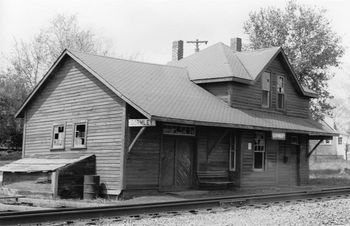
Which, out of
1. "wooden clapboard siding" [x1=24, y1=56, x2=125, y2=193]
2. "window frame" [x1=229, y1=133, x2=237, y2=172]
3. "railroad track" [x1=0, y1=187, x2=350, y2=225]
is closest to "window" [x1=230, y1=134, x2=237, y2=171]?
"window frame" [x1=229, y1=133, x2=237, y2=172]

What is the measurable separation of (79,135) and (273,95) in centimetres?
954

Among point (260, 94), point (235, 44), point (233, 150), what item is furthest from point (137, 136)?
point (235, 44)

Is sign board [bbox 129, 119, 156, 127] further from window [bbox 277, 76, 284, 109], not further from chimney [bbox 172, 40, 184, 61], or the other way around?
chimney [bbox 172, 40, 184, 61]

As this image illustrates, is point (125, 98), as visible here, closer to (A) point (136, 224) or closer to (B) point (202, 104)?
(B) point (202, 104)

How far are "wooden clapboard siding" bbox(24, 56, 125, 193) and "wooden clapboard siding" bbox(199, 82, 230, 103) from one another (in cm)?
567

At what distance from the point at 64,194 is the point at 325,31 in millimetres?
29598

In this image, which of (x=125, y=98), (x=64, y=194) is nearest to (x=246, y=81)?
(x=125, y=98)

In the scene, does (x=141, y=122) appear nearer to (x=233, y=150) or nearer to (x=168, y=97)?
(x=168, y=97)

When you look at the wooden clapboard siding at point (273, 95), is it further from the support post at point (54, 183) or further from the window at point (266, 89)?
the support post at point (54, 183)

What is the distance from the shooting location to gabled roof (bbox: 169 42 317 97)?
2197 centimetres

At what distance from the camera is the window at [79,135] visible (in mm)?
19172

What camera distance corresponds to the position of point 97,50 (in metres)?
52.2

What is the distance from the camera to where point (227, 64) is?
22.8m

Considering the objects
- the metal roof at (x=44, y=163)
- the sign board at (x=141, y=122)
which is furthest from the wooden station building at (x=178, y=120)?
the metal roof at (x=44, y=163)
